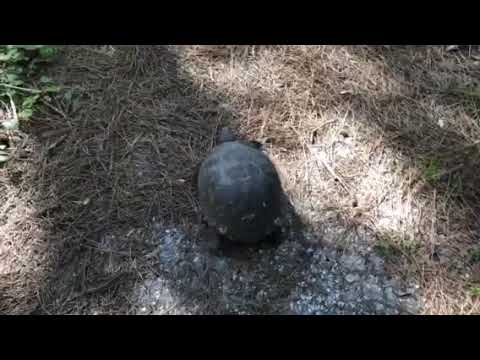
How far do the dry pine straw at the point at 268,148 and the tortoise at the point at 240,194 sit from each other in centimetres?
26

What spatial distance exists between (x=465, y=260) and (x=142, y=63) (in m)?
2.21

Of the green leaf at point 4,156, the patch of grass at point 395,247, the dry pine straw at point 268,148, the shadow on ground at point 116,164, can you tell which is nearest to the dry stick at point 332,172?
the dry pine straw at point 268,148

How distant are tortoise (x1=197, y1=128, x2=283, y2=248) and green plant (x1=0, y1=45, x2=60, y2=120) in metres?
1.27

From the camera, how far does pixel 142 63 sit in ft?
8.83

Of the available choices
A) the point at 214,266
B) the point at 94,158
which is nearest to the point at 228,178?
the point at 214,266

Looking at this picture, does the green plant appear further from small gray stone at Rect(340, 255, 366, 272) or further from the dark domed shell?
small gray stone at Rect(340, 255, 366, 272)

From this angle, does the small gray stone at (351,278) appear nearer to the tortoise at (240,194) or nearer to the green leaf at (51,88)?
the tortoise at (240,194)

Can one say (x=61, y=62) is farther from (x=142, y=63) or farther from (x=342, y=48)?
(x=342, y=48)

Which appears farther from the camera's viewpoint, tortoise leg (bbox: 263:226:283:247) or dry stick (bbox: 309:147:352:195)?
dry stick (bbox: 309:147:352:195)

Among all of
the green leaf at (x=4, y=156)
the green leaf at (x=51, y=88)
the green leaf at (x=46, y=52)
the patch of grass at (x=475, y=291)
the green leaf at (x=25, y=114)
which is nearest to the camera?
the patch of grass at (x=475, y=291)

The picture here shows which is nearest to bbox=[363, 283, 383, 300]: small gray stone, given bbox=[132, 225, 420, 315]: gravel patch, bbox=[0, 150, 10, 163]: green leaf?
bbox=[132, 225, 420, 315]: gravel patch

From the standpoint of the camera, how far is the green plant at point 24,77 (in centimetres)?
252

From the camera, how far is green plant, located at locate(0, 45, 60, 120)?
2.52 meters

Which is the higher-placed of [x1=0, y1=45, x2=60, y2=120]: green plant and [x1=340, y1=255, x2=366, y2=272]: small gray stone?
[x1=0, y1=45, x2=60, y2=120]: green plant
